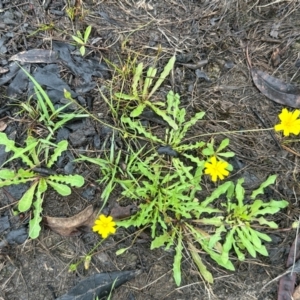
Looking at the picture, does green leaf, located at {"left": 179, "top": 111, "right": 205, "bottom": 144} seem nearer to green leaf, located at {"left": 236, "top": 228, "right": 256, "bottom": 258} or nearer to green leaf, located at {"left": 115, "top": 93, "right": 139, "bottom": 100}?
green leaf, located at {"left": 115, "top": 93, "right": 139, "bottom": 100}

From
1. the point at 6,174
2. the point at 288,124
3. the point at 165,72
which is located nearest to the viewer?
the point at 288,124

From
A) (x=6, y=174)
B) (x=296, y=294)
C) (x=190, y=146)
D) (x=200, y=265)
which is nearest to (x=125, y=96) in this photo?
(x=190, y=146)

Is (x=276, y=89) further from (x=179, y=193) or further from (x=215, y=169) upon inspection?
(x=179, y=193)

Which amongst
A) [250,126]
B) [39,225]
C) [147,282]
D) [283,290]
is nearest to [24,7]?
[39,225]

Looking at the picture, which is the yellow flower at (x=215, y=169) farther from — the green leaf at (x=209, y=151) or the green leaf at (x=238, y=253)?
the green leaf at (x=238, y=253)

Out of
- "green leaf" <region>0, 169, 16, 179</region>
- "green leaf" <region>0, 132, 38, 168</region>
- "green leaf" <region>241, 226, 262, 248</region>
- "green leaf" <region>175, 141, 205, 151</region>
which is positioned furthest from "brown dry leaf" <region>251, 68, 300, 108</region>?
"green leaf" <region>0, 169, 16, 179</region>

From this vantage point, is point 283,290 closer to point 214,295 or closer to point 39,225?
point 214,295

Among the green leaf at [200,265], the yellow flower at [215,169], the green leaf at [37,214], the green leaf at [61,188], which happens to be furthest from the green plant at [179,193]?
the green leaf at [37,214]
